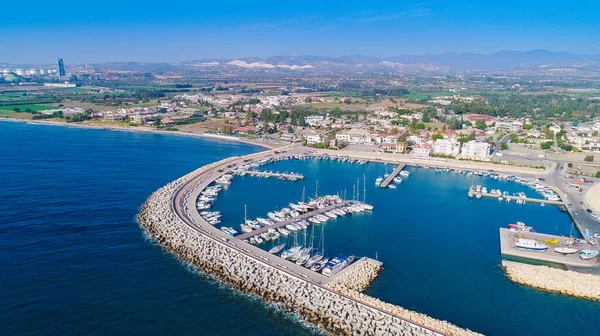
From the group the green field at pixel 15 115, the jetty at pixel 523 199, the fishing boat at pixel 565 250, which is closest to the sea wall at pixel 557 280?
the fishing boat at pixel 565 250

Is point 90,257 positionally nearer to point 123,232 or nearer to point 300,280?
point 123,232

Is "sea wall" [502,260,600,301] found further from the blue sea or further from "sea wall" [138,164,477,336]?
"sea wall" [138,164,477,336]

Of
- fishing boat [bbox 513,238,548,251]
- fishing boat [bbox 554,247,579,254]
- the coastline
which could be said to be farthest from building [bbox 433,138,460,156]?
fishing boat [bbox 554,247,579,254]

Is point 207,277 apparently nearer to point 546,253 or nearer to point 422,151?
point 546,253

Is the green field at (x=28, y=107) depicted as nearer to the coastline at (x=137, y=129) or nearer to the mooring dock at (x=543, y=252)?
the coastline at (x=137, y=129)

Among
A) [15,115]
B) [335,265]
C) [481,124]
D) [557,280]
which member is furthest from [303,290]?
[15,115]

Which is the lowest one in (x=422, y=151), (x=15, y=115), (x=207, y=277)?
(x=207, y=277)
